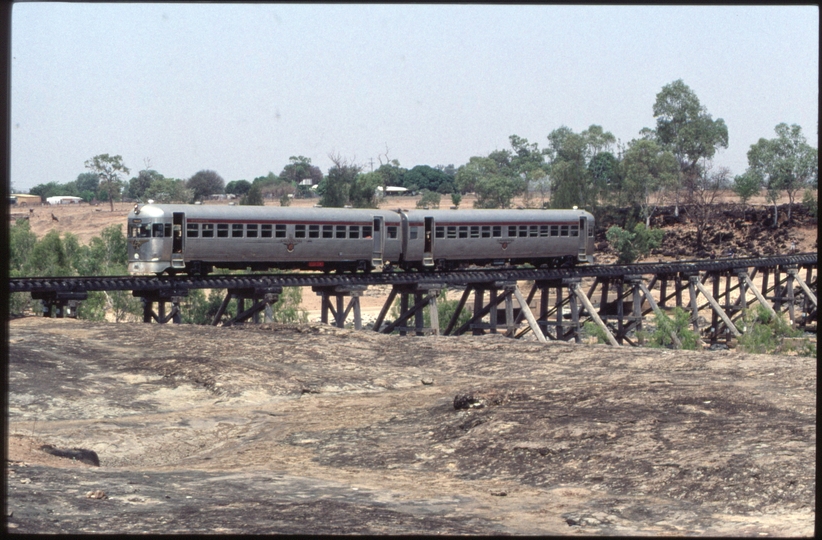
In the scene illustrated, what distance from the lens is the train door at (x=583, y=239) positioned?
133 ft

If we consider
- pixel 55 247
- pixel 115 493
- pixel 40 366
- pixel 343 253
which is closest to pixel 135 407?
pixel 40 366

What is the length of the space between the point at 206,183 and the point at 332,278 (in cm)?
10509

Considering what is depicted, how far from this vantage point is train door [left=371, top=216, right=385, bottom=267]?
3434cm

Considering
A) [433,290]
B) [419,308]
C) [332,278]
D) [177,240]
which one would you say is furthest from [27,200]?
[177,240]

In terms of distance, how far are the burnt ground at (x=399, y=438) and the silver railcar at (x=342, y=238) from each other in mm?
7494

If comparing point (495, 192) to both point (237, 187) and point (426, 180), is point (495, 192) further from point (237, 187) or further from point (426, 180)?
point (237, 187)

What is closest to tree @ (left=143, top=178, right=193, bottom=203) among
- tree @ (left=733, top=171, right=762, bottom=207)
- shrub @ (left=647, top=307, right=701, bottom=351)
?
tree @ (left=733, top=171, right=762, bottom=207)

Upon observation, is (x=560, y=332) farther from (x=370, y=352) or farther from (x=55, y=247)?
(x=55, y=247)

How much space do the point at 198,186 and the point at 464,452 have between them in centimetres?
12422

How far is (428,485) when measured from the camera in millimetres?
11484

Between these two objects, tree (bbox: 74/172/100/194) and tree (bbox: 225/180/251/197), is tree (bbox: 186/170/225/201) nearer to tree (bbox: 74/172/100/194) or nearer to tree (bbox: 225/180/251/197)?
tree (bbox: 225/180/251/197)

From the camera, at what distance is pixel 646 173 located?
3359 inches

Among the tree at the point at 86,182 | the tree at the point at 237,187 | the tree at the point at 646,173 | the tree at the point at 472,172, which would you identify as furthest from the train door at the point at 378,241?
the tree at the point at 86,182

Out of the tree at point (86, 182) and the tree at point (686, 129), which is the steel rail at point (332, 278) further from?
the tree at point (86, 182)
